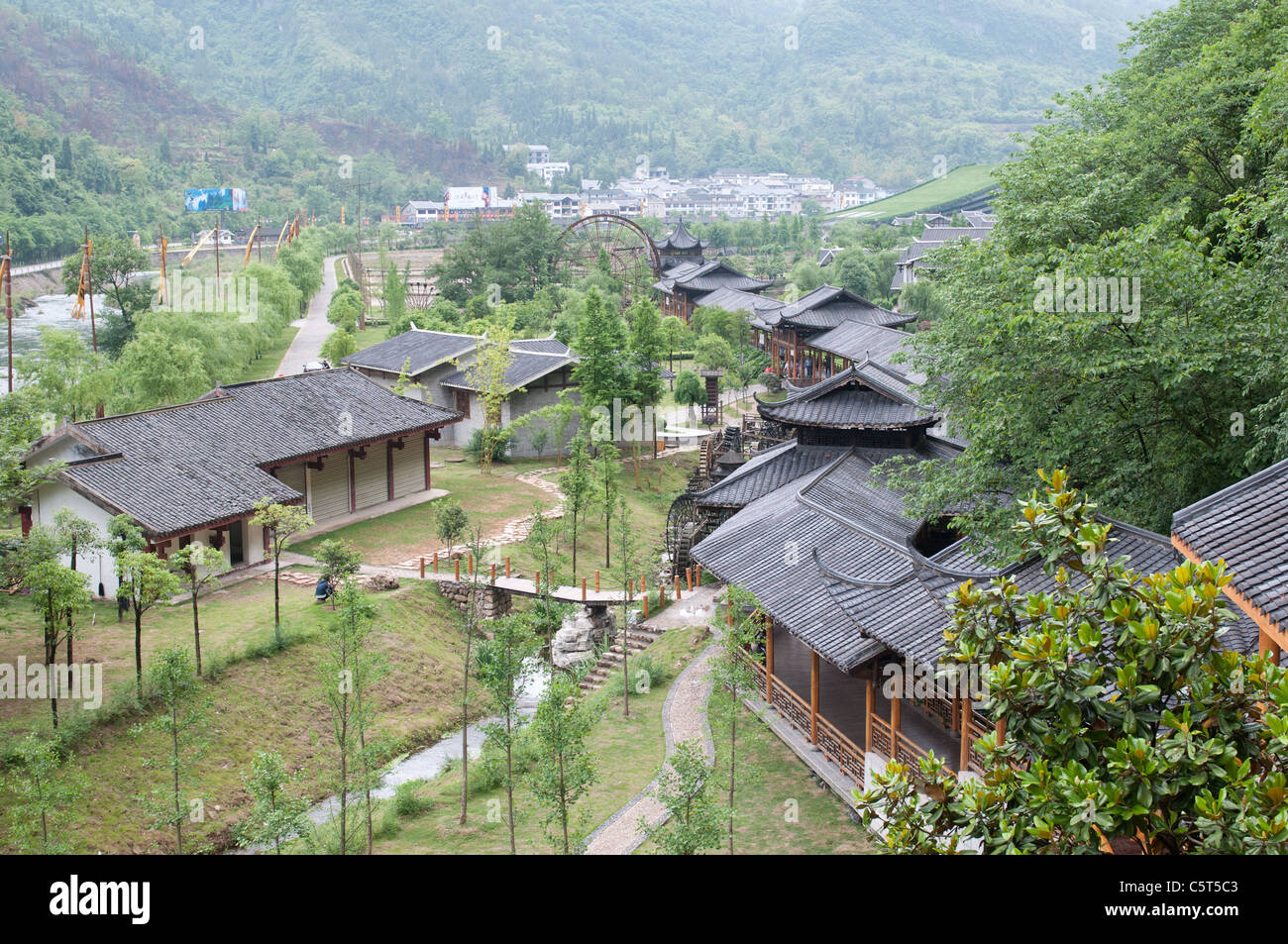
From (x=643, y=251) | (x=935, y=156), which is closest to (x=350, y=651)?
(x=643, y=251)

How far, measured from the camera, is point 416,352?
138 feet

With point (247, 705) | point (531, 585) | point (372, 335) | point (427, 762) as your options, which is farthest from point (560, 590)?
point (372, 335)

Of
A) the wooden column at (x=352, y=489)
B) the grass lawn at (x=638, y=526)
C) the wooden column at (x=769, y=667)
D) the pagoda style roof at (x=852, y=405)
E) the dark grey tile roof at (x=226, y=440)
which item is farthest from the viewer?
the wooden column at (x=352, y=489)

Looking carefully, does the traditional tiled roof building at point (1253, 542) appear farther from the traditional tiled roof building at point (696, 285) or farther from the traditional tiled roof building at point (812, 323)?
the traditional tiled roof building at point (696, 285)

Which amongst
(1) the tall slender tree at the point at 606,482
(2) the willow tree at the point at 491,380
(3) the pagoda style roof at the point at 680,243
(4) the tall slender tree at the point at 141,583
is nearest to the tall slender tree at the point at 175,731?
(4) the tall slender tree at the point at 141,583

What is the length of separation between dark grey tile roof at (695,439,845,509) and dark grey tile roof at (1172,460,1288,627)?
14559 millimetres

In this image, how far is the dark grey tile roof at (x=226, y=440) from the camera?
23062 mm

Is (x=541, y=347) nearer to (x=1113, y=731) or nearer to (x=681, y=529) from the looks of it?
(x=681, y=529)

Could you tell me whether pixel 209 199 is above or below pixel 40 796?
above

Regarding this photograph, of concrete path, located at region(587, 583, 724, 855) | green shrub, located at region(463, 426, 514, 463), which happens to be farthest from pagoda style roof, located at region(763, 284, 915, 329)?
concrete path, located at region(587, 583, 724, 855)

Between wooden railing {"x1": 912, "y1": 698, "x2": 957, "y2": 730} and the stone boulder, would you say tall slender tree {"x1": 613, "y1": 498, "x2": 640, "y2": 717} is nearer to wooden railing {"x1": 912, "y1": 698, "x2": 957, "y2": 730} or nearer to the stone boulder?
the stone boulder

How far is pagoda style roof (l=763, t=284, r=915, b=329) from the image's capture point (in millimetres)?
49844

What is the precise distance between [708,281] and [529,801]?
177 feet

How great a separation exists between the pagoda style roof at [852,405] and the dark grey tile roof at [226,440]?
38.3 feet
